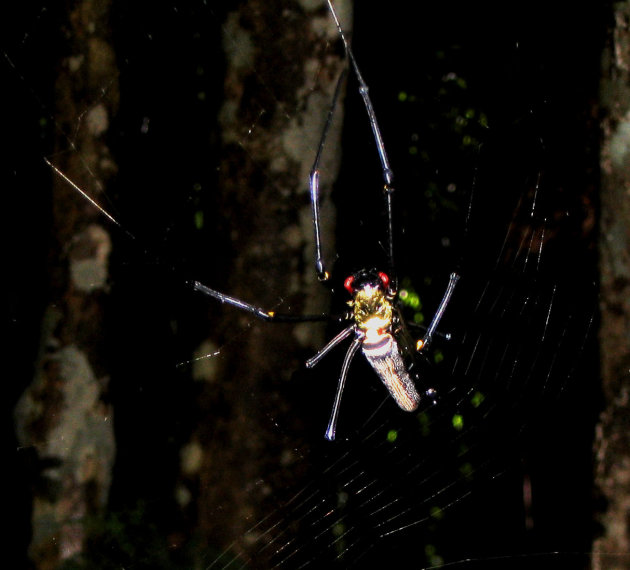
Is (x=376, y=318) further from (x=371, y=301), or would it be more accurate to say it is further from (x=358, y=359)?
(x=358, y=359)

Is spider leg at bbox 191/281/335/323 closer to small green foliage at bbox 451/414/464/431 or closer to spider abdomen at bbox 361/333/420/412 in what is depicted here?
spider abdomen at bbox 361/333/420/412

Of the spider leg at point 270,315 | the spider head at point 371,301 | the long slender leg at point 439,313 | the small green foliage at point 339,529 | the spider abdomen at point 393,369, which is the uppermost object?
the spider leg at point 270,315

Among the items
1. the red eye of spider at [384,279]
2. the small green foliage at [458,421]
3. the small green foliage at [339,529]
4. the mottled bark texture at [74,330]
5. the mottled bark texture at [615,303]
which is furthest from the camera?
the small green foliage at [458,421]

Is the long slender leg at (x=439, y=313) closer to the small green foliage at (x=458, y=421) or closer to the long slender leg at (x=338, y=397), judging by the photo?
the long slender leg at (x=338, y=397)

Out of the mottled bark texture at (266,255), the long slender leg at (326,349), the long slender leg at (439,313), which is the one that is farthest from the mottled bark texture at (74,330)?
the long slender leg at (439,313)

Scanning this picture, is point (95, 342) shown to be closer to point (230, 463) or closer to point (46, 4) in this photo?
point (230, 463)

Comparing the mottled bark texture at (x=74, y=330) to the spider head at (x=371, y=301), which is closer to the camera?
the spider head at (x=371, y=301)

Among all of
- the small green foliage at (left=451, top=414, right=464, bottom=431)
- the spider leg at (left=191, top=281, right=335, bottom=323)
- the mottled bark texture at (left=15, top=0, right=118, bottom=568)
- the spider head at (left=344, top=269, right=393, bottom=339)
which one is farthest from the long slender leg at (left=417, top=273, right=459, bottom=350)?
the mottled bark texture at (left=15, top=0, right=118, bottom=568)
